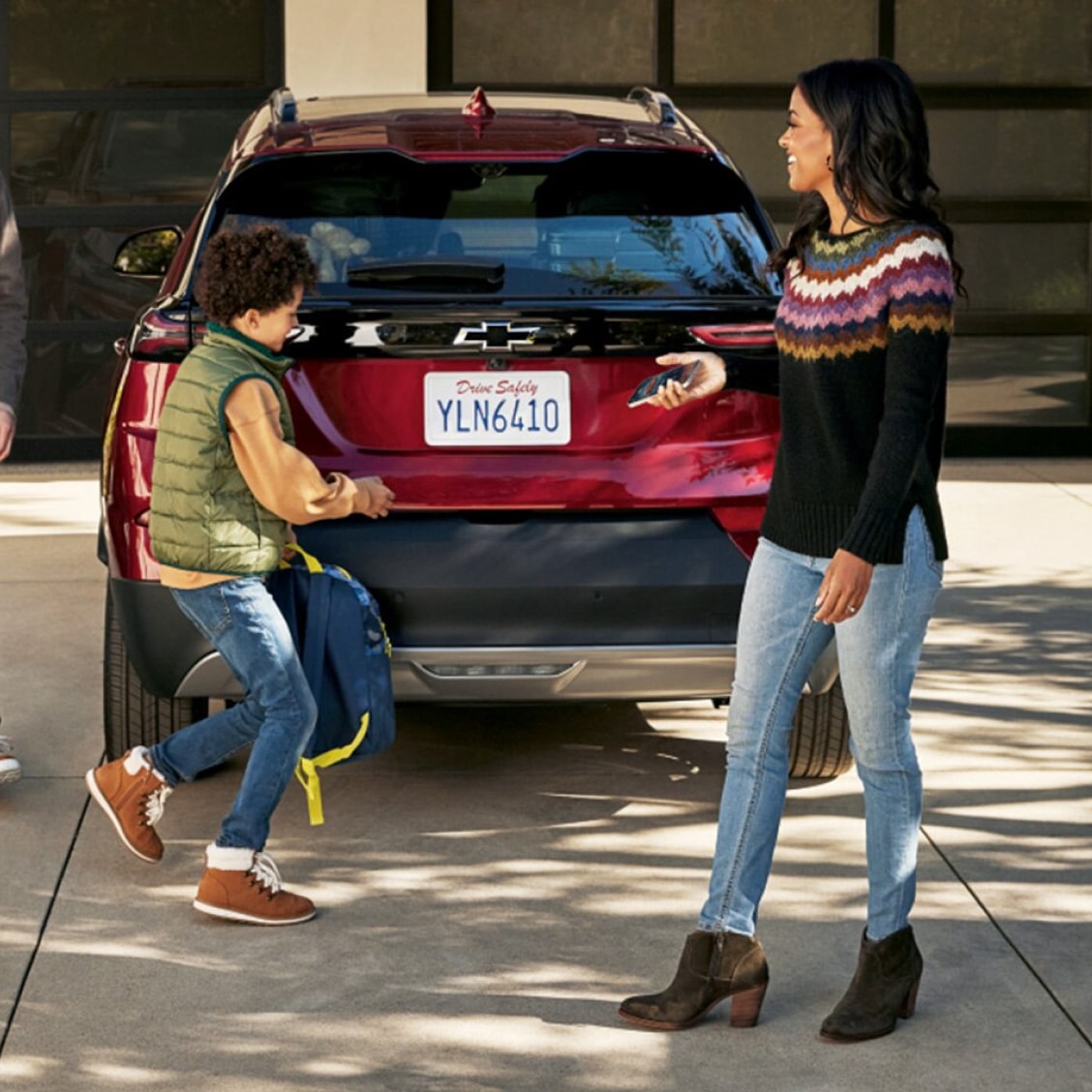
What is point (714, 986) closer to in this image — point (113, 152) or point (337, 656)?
point (337, 656)

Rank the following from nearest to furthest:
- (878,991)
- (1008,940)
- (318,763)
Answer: (878,991) < (1008,940) < (318,763)

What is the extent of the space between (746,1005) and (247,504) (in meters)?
1.55

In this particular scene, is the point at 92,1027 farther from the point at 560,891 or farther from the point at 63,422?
the point at 63,422

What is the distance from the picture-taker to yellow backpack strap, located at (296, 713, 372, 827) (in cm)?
509

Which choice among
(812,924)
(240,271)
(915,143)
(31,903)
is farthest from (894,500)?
(31,903)

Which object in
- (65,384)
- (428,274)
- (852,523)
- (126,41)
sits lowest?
(65,384)

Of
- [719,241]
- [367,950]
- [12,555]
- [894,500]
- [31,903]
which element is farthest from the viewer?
[12,555]

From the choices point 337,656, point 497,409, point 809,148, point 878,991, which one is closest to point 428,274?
point 497,409

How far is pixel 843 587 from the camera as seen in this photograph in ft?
13.0

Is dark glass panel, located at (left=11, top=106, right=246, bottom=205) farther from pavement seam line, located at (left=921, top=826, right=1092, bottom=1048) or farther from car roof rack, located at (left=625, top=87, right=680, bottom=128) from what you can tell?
pavement seam line, located at (left=921, top=826, right=1092, bottom=1048)

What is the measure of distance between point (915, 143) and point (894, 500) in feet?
2.08

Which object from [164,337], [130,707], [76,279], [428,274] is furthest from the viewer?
[76,279]

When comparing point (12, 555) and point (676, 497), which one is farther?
point (12, 555)

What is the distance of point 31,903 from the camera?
16.4ft
